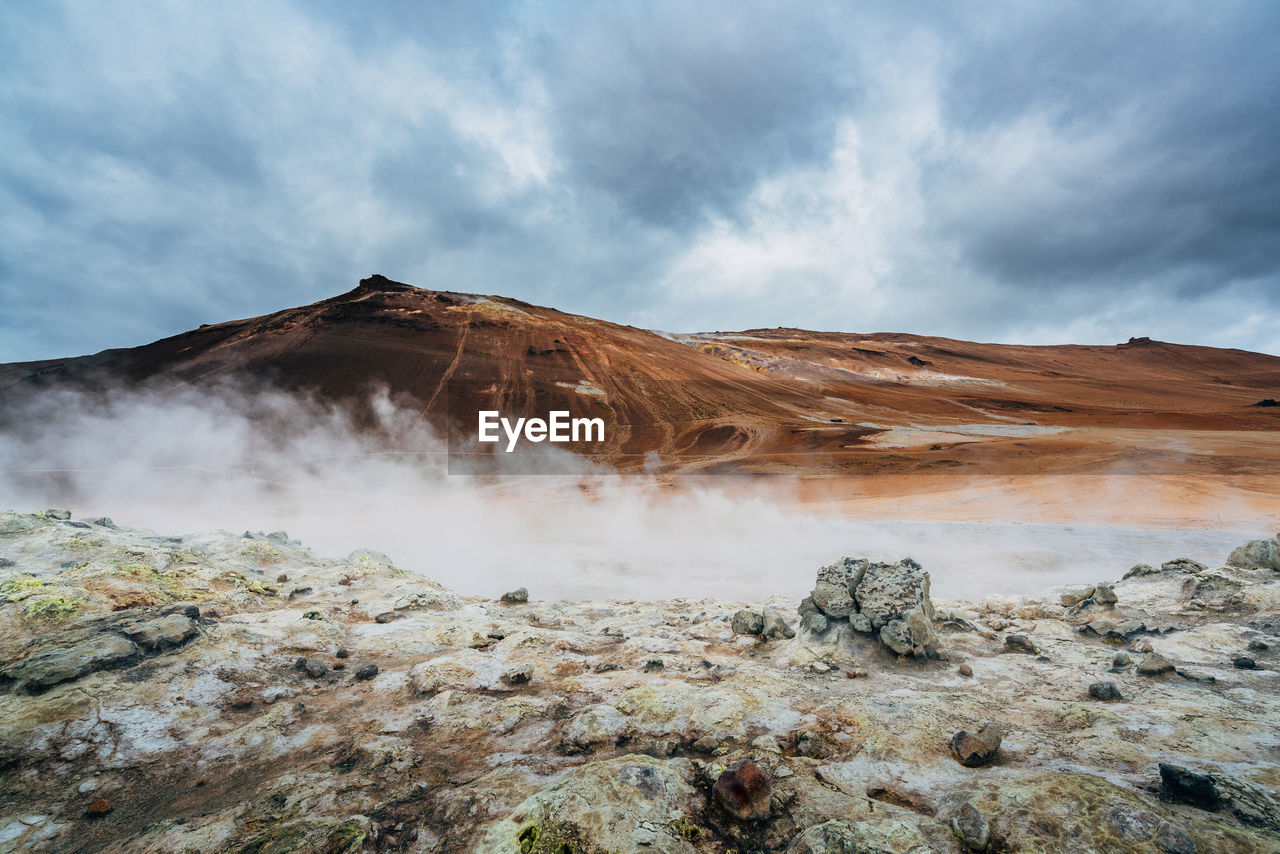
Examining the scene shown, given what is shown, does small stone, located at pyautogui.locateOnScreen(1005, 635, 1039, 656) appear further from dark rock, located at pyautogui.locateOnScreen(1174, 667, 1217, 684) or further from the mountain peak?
the mountain peak

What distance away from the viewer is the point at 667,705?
434 cm

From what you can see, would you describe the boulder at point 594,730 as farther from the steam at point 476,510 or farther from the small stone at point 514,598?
the steam at point 476,510

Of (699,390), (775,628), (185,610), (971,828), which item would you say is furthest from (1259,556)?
(699,390)

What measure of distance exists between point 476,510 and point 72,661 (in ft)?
65.9

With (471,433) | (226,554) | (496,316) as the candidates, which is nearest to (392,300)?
(496,316)

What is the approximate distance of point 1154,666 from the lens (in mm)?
4930

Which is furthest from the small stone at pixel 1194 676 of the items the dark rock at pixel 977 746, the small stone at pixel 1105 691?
the dark rock at pixel 977 746

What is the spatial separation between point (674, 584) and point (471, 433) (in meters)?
32.9

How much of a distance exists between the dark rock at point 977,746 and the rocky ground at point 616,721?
2cm

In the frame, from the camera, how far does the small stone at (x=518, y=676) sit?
501cm

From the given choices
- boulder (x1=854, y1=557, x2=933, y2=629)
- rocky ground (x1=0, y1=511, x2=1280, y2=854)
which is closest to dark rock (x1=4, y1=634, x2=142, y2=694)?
rocky ground (x1=0, y1=511, x2=1280, y2=854)

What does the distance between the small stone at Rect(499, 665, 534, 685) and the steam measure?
5.75 m

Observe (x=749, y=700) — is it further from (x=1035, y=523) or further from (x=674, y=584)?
(x=1035, y=523)

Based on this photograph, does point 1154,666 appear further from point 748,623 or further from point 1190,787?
point 748,623
